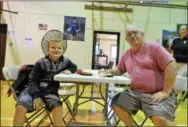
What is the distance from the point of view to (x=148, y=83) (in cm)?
160

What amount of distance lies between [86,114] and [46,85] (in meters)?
1.28

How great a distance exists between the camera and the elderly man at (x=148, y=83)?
1531 millimetres

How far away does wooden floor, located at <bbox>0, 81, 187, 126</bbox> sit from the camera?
2.00 metres

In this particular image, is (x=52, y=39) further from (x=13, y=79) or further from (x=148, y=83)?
(x=148, y=83)

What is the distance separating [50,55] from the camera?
60.2 inches

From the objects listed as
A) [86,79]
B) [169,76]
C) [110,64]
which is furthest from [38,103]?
[169,76]

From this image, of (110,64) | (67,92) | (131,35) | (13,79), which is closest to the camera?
(131,35)

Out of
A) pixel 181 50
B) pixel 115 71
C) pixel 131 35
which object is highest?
pixel 131 35

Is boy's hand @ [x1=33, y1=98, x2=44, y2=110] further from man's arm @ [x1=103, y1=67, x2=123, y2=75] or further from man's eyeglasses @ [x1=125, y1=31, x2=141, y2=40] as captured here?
man's eyeglasses @ [x1=125, y1=31, x2=141, y2=40]

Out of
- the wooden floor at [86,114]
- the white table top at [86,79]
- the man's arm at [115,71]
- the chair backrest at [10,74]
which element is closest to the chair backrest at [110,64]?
the man's arm at [115,71]

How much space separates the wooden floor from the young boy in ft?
1.31

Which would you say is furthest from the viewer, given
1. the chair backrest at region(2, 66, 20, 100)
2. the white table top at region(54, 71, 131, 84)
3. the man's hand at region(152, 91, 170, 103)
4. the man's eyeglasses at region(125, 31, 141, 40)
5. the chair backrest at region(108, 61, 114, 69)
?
the chair backrest at region(108, 61, 114, 69)

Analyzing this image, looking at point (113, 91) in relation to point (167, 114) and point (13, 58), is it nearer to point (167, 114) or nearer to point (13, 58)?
point (167, 114)

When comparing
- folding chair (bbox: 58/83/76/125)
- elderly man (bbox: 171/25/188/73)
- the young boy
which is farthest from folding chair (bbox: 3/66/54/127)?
elderly man (bbox: 171/25/188/73)
